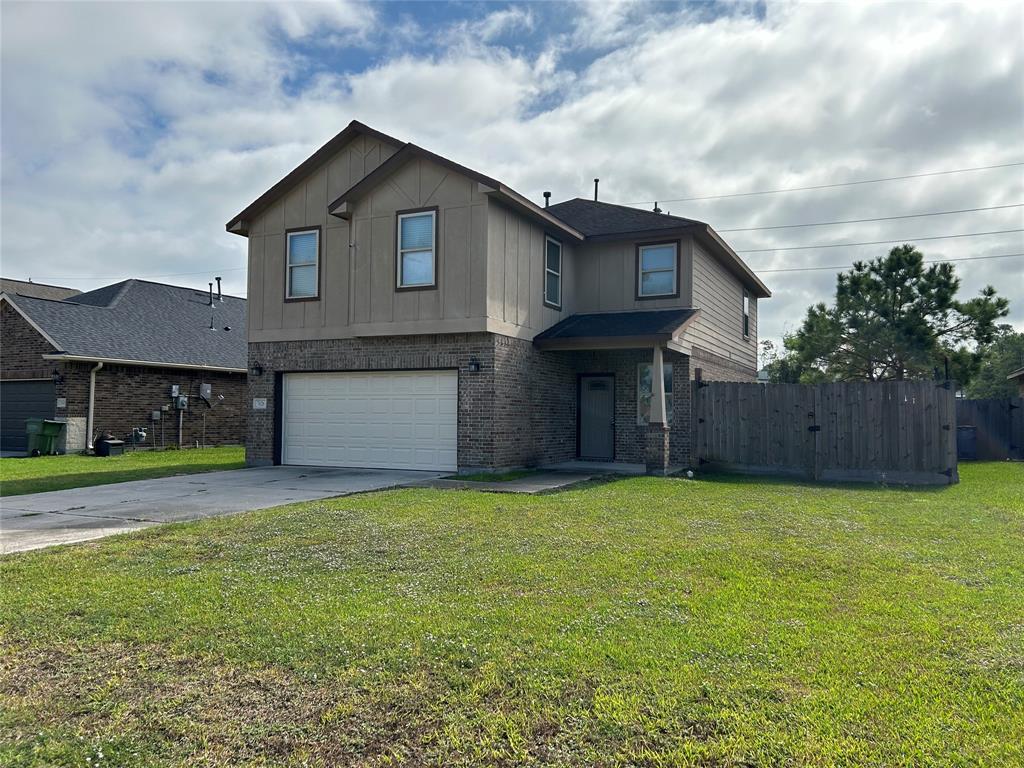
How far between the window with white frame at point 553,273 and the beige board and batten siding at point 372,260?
101 inches

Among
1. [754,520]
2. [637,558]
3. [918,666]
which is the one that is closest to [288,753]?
[918,666]

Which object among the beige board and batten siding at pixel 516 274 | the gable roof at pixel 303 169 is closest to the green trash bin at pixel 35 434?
the gable roof at pixel 303 169

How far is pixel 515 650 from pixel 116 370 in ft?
66.5

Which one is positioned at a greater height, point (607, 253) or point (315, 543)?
point (607, 253)

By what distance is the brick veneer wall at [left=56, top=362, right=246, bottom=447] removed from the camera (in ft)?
65.8

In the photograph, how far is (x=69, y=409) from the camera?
1983 cm

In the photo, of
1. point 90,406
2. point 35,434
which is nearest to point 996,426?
point 90,406

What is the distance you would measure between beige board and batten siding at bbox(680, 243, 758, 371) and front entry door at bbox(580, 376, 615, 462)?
7.52 ft

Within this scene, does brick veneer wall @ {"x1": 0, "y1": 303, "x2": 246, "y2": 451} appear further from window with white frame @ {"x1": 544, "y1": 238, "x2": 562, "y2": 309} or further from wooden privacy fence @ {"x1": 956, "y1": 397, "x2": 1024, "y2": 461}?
wooden privacy fence @ {"x1": 956, "y1": 397, "x2": 1024, "y2": 461}

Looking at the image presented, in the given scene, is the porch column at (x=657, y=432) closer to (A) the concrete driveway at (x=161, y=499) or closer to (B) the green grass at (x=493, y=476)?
(B) the green grass at (x=493, y=476)

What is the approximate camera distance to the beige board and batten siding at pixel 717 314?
1603 cm

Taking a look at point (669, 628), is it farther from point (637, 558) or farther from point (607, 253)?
point (607, 253)

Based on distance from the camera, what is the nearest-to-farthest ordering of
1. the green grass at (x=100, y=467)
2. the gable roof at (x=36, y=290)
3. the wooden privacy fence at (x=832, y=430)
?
the green grass at (x=100, y=467) → the wooden privacy fence at (x=832, y=430) → the gable roof at (x=36, y=290)

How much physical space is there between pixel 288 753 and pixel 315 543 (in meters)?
4.13
